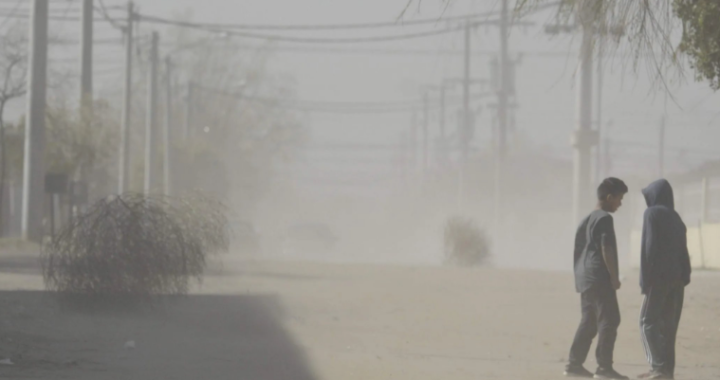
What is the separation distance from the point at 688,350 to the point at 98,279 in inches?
277

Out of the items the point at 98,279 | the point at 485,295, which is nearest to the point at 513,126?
the point at 485,295

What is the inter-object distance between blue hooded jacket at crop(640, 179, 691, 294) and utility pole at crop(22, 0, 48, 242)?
20897 mm

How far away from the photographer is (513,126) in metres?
74.6

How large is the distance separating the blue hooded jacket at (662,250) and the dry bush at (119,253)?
720cm

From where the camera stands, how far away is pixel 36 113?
28719 millimetres

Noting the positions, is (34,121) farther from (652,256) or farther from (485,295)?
(652,256)

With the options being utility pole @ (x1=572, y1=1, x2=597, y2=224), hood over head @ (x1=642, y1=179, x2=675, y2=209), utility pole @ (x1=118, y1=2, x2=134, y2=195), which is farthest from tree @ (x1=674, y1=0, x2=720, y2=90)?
utility pole @ (x1=118, y1=2, x2=134, y2=195)

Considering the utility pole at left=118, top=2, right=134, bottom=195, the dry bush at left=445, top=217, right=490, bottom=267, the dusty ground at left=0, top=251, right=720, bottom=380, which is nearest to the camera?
the dusty ground at left=0, top=251, right=720, bottom=380

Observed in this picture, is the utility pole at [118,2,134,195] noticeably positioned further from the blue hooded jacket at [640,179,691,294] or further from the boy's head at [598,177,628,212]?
the blue hooded jacket at [640,179,691,294]

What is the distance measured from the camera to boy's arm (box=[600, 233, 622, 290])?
10148 millimetres

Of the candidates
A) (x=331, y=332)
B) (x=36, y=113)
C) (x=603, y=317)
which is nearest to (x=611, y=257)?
(x=603, y=317)

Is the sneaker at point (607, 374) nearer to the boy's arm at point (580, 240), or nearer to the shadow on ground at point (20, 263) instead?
the boy's arm at point (580, 240)

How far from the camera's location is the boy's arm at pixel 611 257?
10148 millimetres

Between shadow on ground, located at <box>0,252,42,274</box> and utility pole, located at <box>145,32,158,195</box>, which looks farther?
utility pole, located at <box>145,32,158,195</box>
